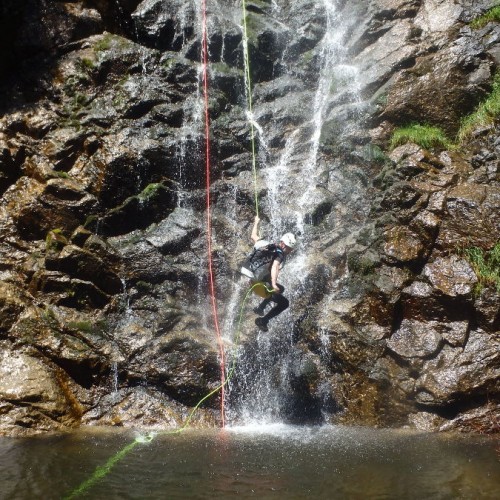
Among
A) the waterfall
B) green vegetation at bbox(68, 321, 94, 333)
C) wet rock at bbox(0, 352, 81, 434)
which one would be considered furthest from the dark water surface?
green vegetation at bbox(68, 321, 94, 333)

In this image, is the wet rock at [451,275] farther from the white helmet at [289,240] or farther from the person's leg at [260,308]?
the person's leg at [260,308]

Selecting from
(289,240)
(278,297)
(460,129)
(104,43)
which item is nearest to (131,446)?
(278,297)

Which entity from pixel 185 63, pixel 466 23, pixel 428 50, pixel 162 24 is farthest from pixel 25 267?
pixel 466 23

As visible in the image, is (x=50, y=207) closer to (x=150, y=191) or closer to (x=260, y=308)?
(x=150, y=191)

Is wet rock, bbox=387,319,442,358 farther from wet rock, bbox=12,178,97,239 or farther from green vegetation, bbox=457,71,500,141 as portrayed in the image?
wet rock, bbox=12,178,97,239

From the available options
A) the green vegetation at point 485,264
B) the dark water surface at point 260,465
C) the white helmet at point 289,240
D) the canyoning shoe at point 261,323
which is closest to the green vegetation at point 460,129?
the green vegetation at point 485,264

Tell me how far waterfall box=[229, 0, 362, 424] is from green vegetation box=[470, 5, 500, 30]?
3073 millimetres

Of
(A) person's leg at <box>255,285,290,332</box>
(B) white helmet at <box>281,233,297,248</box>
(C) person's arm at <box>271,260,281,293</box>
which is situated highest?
(B) white helmet at <box>281,233,297,248</box>

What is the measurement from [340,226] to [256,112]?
4.43m

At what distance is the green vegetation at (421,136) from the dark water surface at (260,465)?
6373mm

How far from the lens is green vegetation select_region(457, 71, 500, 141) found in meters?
10.3

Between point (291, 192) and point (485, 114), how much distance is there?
4705 mm

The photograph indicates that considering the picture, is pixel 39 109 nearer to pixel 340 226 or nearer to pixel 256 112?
pixel 256 112

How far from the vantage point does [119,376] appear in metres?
8.91
